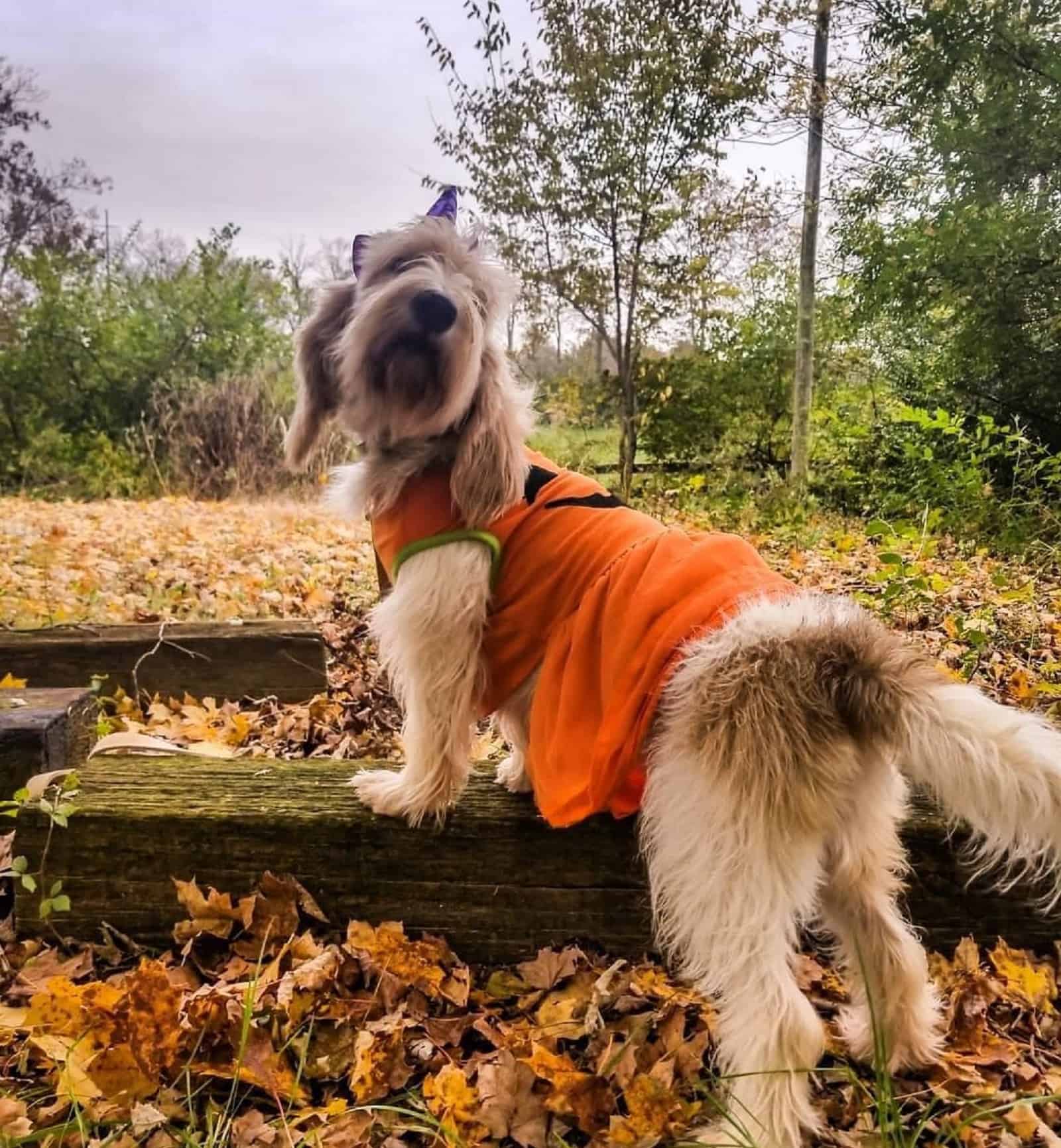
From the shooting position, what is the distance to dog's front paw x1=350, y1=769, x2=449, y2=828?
2471 mm

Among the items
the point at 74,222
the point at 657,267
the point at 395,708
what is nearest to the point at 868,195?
the point at 657,267

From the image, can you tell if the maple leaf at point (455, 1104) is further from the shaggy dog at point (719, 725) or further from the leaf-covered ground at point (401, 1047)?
the shaggy dog at point (719, 725)

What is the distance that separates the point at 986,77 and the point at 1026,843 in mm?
8179

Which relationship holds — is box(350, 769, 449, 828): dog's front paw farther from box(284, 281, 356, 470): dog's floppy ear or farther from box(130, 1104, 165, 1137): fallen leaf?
box(284, 281, 356, 470): dog's floppy ear

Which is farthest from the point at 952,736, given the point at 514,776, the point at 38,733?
the point at 38,733

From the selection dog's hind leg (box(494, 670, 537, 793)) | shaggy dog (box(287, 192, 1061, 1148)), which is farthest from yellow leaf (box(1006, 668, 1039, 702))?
dog's hind leg (box(494, 670, 537, 793))

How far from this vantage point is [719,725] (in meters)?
1.92

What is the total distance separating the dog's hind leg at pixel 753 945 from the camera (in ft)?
6.17

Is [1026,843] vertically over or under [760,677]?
under

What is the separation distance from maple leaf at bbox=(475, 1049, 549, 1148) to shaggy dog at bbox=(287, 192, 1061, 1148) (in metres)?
0.41

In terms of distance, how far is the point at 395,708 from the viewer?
4262 mm

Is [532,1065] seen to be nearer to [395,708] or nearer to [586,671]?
[586,671]

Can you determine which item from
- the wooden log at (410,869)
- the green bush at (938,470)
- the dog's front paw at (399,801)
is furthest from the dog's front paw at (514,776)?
the green bush at (938,470)

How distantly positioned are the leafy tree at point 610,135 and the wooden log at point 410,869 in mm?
8283
